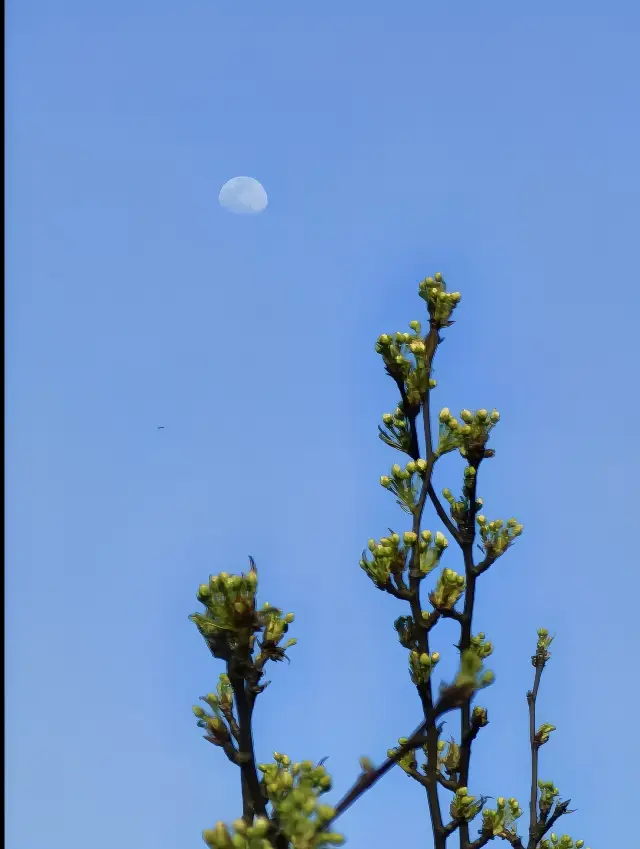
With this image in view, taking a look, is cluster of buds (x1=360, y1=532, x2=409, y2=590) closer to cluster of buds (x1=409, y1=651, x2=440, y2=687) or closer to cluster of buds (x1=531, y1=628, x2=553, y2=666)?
cluster of buds (x1=409, y1=651, x2=440, y2=687)

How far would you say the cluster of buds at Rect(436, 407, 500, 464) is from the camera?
30.0ft

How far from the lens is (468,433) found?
921cm

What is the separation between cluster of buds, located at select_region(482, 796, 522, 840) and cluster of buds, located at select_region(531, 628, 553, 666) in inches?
60.2

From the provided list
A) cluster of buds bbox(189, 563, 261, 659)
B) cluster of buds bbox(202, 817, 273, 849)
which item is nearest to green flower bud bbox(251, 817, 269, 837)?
cluster of buds bbox(202, 817, 273, 849)

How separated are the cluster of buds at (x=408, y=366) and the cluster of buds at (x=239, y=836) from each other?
4660 mm

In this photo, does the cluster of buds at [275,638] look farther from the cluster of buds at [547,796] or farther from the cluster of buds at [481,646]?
the cluster of buds at [547,796]

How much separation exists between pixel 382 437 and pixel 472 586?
1.63 m

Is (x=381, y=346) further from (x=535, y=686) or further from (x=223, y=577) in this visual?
(x=535, y=686)

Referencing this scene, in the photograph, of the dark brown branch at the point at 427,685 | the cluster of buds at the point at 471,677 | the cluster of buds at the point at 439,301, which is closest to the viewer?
the cluster of buds at the point at 471,677

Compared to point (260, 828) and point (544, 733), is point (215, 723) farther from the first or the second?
point (544, 733)

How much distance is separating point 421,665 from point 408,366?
8.86ft

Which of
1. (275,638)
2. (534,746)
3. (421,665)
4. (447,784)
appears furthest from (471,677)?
(534,746)

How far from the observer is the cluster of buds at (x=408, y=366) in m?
9.11

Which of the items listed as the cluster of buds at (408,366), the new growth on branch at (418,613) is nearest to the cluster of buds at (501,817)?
the new growth on branch at (418,613)
